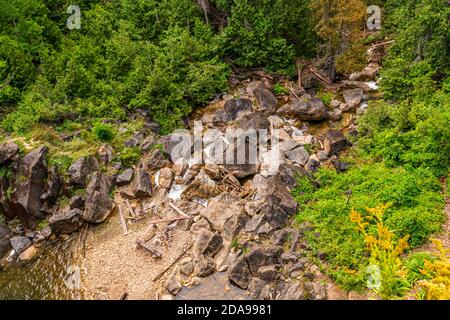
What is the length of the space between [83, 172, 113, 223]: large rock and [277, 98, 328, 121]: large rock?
12.4m

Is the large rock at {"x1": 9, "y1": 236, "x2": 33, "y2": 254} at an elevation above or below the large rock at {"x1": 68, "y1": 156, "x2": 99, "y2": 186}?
below

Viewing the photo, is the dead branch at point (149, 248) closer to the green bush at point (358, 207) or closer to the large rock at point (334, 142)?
the green bush at point (358, 207)

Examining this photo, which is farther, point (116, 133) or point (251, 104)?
point (251, 104)

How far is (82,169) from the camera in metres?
19.3

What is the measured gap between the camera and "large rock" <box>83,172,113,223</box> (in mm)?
17953

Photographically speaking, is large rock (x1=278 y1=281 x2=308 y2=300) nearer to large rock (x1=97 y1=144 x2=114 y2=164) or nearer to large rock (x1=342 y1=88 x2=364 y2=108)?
large rock (x1=97 y1=144 x2=114 y2=164)

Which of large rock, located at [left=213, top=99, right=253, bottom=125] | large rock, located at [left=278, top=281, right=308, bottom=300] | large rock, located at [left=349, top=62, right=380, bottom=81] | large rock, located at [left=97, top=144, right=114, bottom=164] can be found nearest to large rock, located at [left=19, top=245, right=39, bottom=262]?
large rock, located at [left=97, top=144, right=114, bottom=164]

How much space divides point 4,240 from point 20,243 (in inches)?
41.0

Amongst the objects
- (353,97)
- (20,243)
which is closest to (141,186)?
(20,243)

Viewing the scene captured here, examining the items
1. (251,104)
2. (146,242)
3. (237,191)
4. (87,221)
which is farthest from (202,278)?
(251,104)

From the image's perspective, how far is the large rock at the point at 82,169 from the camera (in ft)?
62.6

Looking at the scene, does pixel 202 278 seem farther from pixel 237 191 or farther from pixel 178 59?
pixel 178 59
